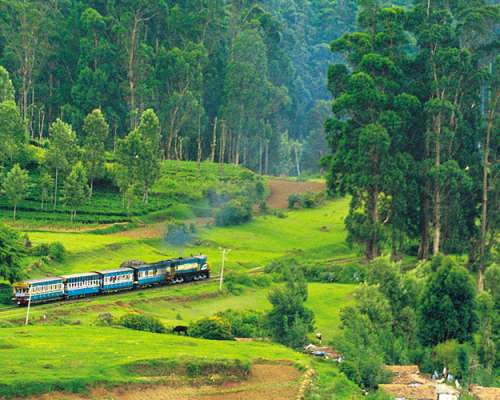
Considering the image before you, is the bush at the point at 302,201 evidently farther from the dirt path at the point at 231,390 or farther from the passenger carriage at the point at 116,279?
the dirt path at the point at 231,390

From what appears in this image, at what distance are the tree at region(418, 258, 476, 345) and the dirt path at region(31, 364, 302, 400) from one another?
1731 cm

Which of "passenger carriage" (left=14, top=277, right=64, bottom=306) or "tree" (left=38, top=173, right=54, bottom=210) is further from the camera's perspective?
"tree" (left=38, top=173, right=54, bottom=210)

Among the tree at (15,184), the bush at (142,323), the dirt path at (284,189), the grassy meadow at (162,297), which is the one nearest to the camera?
the grassy meadow at (162,297)

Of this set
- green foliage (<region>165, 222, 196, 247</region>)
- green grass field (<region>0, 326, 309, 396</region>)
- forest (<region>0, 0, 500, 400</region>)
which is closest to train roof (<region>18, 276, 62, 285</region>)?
forest (<region>0, 0, 500, 400</region>)

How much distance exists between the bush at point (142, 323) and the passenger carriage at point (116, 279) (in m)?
11.2

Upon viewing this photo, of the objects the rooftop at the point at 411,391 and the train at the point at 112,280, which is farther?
the train at the point at 112,280

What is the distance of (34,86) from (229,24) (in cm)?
3346

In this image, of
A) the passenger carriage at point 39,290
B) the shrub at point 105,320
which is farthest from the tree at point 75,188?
the shrub at point 105,320

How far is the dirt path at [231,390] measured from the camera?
63.3 m

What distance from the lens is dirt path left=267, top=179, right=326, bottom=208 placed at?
14475cm

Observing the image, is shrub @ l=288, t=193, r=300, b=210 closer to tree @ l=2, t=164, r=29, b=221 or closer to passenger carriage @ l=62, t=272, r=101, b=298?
tree @ l=2, t=164, r=29, b=221

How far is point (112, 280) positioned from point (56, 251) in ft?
26.2

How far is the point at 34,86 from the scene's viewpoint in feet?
500

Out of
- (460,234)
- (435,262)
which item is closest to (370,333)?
(435,262)
